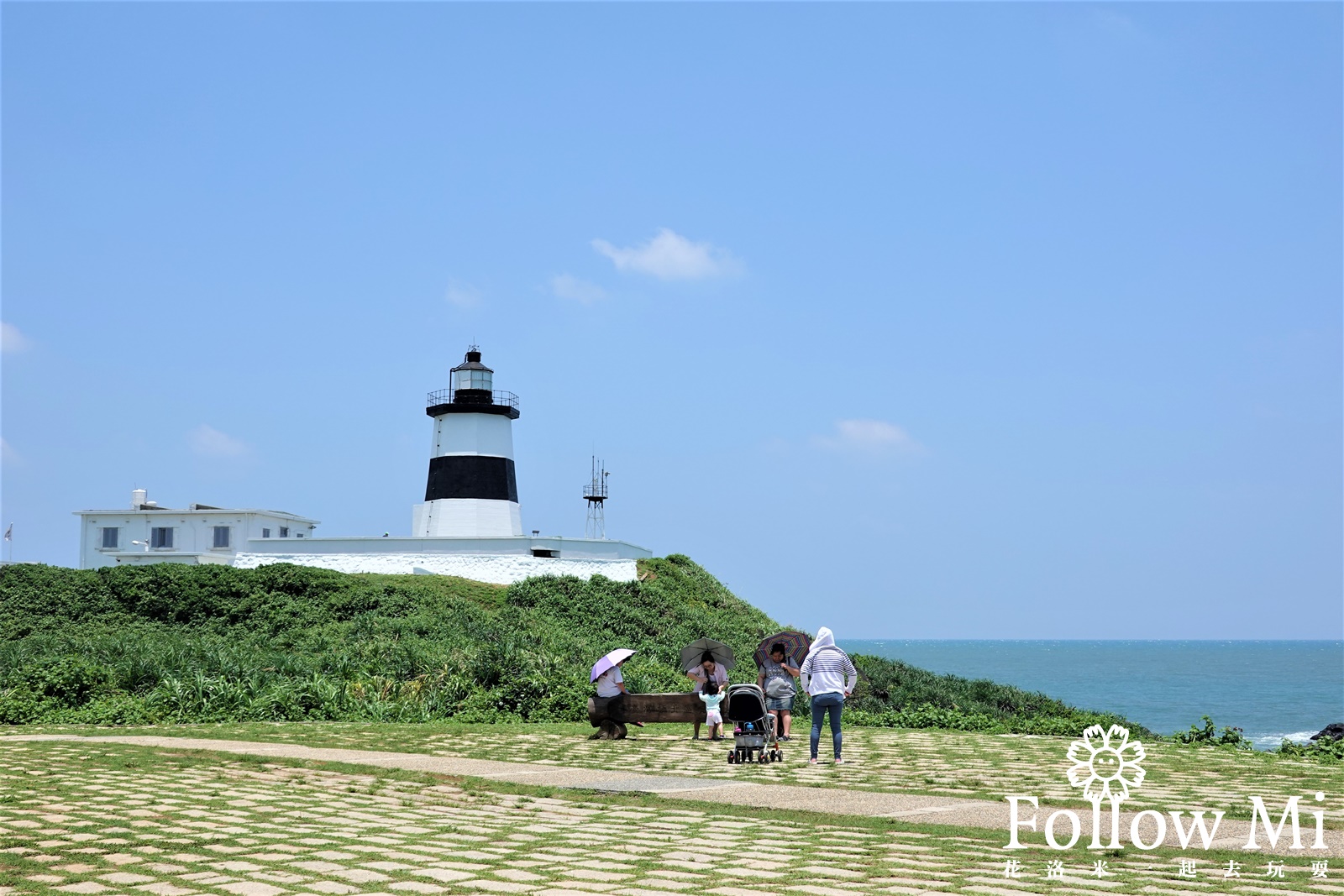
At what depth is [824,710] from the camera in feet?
47.7

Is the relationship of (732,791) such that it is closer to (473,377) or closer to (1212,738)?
(1212,738)

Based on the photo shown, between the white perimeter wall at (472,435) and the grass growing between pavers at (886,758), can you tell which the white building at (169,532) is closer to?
the white perimeter wall at (472,435)

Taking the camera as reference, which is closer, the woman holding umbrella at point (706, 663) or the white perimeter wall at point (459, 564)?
the woman holding umbrella at point (706, 663)

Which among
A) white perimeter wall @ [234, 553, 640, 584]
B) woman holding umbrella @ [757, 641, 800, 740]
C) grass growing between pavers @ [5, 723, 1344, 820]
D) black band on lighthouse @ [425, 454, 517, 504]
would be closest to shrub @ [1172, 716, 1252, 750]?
grass growing between pavers @ [5, 723, 1344, 820]

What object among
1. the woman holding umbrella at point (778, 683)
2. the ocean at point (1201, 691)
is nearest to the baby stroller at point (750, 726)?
the woman holding umbrella at point (778, 683)

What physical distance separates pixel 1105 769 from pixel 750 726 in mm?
4000

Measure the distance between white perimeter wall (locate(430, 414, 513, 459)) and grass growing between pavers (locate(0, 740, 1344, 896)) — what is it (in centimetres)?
4085

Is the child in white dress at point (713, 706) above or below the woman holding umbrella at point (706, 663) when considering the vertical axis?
below

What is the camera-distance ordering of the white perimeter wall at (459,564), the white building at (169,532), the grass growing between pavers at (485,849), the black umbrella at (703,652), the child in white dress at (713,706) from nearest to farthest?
the grass growing between pavers at (485,849), the child in white dress at (713,706), the black umbrella at (703,652), the white perimeter wall at (459,564), the white building at (169,532)

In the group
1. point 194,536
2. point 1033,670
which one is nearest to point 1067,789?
point 194,536

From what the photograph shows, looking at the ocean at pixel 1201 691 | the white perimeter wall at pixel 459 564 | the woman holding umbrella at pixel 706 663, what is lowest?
the ocean at pixel 1201 691

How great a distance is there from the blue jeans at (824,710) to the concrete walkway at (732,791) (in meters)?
2.10

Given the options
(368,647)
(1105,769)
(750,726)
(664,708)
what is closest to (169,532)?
(368,647)

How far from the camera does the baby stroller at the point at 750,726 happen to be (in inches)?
573
